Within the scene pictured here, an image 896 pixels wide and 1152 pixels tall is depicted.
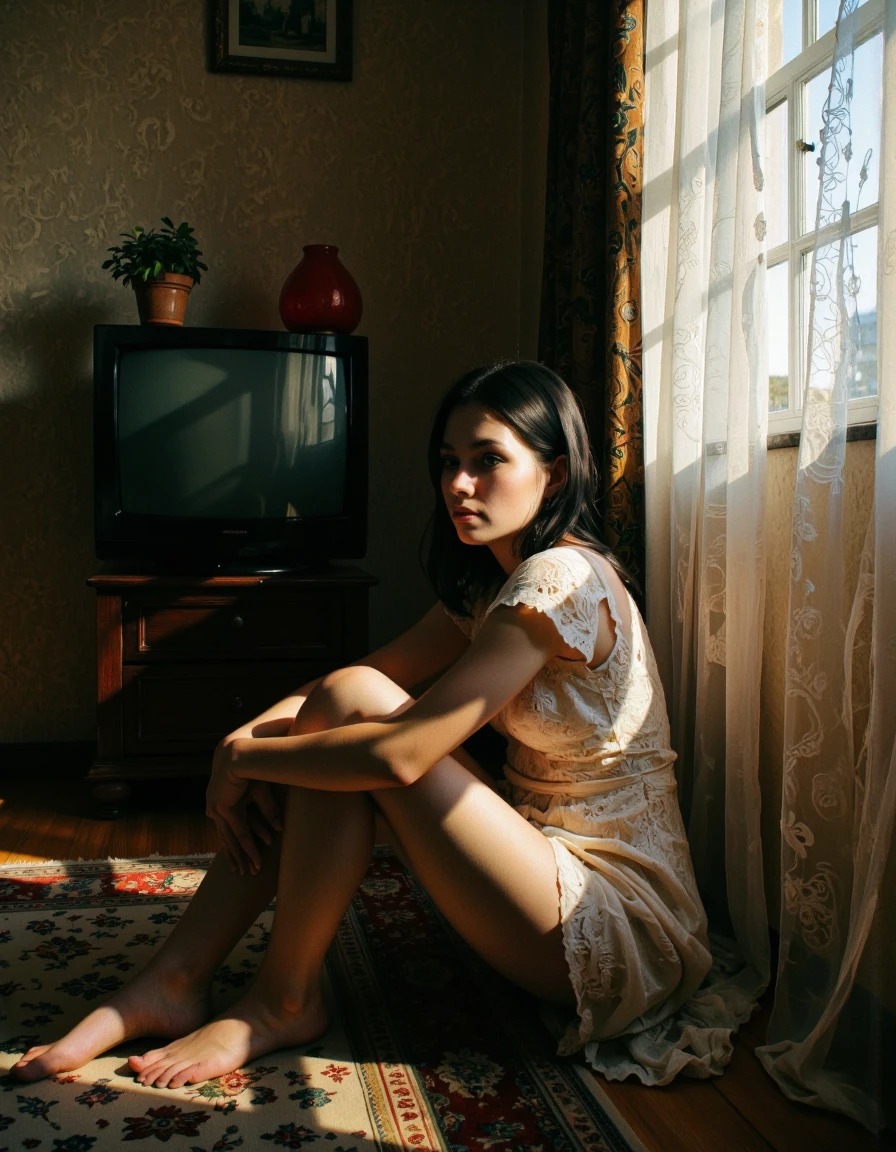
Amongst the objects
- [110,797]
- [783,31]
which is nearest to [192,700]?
[110,797]

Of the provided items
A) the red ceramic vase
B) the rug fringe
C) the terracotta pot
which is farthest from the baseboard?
the red ceramic vase

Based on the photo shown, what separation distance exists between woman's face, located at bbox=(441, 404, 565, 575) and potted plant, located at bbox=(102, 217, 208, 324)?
155 centimetres

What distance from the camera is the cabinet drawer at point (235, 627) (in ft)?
8.52

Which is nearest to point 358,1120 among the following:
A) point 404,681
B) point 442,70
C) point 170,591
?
point 404,681

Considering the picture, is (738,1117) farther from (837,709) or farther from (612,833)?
(837,709)

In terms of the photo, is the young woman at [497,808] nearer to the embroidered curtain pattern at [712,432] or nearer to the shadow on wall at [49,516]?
the embroidered curtain pattern at [712,432]

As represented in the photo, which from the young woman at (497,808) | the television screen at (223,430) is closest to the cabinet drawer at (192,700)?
the television screen at (223,430)

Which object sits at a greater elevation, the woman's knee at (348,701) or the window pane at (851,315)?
the window pane at (851,315)

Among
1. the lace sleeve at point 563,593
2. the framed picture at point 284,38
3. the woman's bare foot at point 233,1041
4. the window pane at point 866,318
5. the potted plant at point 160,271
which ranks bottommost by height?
the woman's bare foot at point 233,1041

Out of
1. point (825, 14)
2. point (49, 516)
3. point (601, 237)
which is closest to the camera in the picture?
point (825, 14)

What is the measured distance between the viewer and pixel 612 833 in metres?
1.46

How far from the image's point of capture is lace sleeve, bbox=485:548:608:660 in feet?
4.39

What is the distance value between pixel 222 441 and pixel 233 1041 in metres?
1.65

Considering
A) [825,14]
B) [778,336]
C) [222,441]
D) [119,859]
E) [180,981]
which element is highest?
[825,14]
